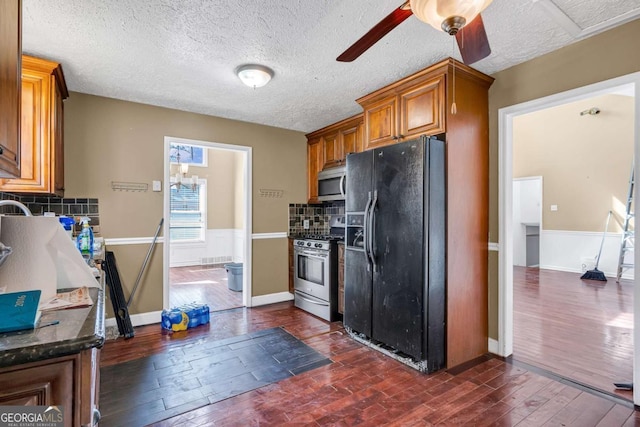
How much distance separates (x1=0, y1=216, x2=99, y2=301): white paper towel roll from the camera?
1.10 meters

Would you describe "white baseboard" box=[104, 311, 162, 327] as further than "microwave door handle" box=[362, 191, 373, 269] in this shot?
Yes

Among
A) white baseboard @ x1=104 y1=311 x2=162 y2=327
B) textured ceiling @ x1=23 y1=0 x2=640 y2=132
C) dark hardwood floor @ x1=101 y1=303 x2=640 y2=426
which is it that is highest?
textured ceiling @ x1=23 y1=0 x2=640 y2=132

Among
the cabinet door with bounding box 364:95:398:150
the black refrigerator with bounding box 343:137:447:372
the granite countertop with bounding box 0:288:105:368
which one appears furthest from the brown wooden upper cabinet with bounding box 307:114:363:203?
the granite countertop with bounding box 0:288:105:368

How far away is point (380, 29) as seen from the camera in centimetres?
150

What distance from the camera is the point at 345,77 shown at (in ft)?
9.42

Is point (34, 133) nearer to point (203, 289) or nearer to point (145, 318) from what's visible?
point (145, 318)

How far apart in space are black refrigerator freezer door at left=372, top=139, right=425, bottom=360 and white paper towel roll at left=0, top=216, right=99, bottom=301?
2.17 m

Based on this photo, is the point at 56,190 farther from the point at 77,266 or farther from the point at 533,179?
the point at 533,179

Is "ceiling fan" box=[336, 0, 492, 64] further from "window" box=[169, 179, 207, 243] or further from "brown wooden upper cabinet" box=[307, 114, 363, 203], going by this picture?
"window" box=[169, 179, 207, 243]

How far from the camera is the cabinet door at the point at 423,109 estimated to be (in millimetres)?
2555

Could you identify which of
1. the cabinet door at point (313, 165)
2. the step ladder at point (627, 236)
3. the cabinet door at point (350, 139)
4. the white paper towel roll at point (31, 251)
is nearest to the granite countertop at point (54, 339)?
the white paper towel roll at point (31, 251)

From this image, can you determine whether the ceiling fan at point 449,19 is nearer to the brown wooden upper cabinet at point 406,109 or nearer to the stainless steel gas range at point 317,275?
the brown wooden upper cabinet at point 406,109

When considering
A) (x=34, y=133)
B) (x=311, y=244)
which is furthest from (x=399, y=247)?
(x=34, y=133)

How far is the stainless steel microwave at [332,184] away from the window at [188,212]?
3861mm
